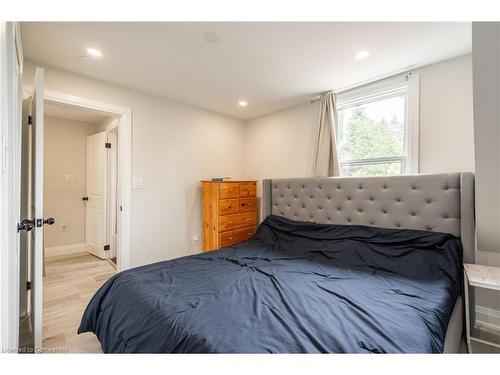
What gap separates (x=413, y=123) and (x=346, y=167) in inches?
31.3

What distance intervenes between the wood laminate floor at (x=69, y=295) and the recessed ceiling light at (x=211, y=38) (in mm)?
2472

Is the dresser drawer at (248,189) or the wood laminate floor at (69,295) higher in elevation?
the dresser drawer at (248,189)

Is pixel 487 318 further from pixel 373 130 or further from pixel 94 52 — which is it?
pixel 94 52

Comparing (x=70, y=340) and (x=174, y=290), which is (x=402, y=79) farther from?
(x=70, y=340)

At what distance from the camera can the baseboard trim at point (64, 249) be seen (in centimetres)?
385

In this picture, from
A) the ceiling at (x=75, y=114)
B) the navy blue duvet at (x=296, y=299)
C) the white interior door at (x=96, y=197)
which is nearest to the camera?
the navy blue duvet at (x=296, y=299)

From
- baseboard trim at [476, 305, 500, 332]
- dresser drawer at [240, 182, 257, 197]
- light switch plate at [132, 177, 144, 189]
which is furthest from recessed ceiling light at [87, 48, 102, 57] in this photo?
baseboard trim at [476, 305, 500, 332]

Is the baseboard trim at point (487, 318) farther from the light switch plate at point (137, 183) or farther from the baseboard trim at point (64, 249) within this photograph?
the baseboard trim at point (64, 249)

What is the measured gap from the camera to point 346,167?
2.77 m

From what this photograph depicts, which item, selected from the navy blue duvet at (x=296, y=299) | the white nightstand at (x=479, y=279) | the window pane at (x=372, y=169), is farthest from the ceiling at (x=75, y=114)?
the white nightstand at (x=479, y=279)

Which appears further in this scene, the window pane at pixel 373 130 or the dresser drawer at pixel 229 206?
the dresser drawer at pixel 229 206
